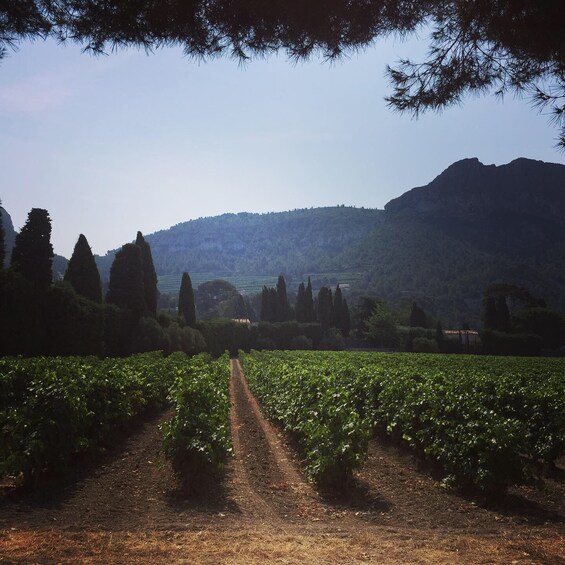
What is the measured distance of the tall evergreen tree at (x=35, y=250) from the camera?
32.0 m

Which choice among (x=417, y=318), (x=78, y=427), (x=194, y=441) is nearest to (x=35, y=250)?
(x=78, y=427)

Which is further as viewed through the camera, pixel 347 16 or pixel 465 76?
pixel 465 76

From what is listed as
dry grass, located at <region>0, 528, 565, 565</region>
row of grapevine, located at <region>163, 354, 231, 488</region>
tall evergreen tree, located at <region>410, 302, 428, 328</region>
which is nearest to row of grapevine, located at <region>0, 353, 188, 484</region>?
row of grapevine, located at <region>163, 354, 231, 488</region>

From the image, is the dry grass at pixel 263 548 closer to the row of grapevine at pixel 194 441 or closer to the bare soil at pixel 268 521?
the bare soil at pixel 268 521

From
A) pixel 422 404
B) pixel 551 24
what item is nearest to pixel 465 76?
pixel 551 24

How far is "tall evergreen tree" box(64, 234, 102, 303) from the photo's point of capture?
4118 centimetres

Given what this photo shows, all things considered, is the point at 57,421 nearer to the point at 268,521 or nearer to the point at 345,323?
the point at 268,521

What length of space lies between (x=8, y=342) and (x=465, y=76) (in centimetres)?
2766

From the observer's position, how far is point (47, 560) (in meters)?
4.86

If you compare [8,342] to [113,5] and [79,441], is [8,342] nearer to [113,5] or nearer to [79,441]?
[79,441]

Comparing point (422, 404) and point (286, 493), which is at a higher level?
point (422, 404)

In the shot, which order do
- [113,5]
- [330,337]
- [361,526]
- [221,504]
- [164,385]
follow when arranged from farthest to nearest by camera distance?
[330,337] < [164,385] < [221,504] < [361,526] < [113,5]

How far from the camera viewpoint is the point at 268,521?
6668mm

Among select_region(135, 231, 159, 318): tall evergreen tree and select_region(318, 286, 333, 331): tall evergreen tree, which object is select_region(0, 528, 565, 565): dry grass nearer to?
select_region(135, 231, 159, 318): tall evergreen tree
